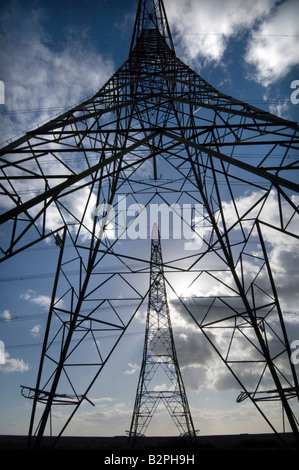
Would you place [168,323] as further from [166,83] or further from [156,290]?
[166,83]

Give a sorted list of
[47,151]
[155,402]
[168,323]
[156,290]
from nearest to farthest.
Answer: [47,151], [155,402], [168,323], [156,290]

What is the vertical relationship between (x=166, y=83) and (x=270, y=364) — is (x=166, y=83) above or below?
above

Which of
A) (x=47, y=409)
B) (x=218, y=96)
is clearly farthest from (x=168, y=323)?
(x=218, y=96)

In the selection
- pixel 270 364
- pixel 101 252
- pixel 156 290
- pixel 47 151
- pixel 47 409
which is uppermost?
pixel 156 290

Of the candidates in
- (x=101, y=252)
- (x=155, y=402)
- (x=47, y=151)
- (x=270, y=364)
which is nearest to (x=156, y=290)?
(x=155, y=402)
